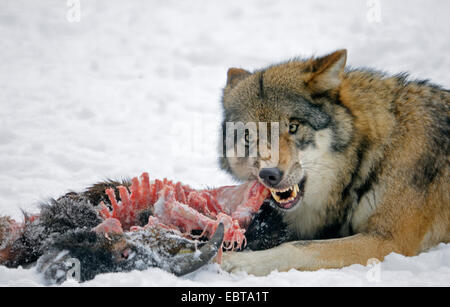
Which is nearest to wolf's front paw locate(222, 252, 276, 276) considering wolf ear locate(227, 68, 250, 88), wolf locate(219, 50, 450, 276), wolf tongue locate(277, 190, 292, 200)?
wolf locate(219, 50, 450, 276)

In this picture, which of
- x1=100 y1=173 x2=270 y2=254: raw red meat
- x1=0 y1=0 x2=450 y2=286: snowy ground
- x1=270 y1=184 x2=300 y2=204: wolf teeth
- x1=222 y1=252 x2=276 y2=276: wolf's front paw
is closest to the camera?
x1=222 y1=252 x2=276 y2=276: wolf's front paw

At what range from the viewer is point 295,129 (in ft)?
10.5

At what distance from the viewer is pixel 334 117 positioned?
330 centimetres

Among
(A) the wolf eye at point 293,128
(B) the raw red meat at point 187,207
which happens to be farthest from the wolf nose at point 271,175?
(A) the wolf eye at point 293,128

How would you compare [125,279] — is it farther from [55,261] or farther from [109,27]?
[109,27]

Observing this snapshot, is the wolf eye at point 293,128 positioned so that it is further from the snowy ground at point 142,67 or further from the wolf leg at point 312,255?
the snowy ground at point 142,67

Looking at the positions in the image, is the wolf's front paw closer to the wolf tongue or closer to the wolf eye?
the wolf tongue

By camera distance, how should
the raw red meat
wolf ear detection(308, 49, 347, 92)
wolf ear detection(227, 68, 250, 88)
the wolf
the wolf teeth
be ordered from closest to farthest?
the raw red meat → the wolf → the wolf teeth → wolf ear detection(308, 49, 347, 92) → wolf ear detection(227, 68, 250, 88)

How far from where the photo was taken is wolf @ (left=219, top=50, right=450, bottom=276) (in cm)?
304
